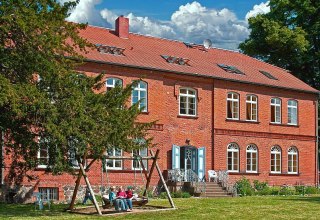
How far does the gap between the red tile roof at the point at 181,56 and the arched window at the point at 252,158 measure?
3925 mm

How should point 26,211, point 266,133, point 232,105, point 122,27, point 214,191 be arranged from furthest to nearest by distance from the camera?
point 266,133 → point 122,27 → point 232,105 → point 214,191 → point 26,211

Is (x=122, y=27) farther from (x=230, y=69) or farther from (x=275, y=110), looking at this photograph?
(x=275, y=110)

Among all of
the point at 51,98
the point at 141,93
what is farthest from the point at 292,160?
the point at 51,98

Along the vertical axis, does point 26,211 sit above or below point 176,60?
below

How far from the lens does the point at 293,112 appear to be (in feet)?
133

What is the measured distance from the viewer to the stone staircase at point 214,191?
33550 millimetres

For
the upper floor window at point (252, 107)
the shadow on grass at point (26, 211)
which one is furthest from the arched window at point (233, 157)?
the shadow on grass at point (26, 211)

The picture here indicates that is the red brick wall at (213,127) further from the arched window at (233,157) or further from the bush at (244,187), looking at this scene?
the bush at (244,187)

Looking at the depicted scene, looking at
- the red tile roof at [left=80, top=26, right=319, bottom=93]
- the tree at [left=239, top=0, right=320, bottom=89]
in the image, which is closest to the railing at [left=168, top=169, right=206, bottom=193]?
the red tile roof at [left=80, top=26, right=319, bottom=93]

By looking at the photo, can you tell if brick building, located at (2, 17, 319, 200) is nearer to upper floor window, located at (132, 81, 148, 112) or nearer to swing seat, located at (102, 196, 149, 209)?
upper floor window, located at (132, 81, 148, 112)

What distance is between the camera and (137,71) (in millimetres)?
33812

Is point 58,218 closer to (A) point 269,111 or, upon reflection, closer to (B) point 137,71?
(B) point 137,71

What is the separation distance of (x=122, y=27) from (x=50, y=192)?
11933mm

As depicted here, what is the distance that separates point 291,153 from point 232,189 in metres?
7.11
